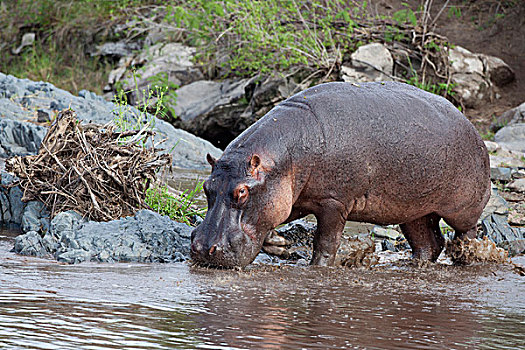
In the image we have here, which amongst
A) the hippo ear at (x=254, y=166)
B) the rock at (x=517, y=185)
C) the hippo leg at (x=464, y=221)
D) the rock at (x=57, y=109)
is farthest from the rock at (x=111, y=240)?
the rock at (x=517, y=185)

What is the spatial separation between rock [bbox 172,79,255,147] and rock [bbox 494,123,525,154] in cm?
482

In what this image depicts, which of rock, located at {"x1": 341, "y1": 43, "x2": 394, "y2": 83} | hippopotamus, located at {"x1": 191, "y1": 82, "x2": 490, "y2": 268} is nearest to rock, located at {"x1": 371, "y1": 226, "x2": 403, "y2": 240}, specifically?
hippopotamus, located at {"x1": 191, "y1": 82, "x2": 490, "y2": 268}

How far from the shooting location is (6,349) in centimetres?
244

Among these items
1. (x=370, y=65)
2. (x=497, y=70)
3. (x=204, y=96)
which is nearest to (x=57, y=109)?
(x=204, y=96)

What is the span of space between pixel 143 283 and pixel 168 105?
11.1 meters

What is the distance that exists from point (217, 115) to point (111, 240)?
9.62 metres

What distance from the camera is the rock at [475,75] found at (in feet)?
46.4

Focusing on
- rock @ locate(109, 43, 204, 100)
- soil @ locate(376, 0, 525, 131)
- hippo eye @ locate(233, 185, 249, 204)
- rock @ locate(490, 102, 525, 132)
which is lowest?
hippo eye @ locate(233, 185, 249, 204)

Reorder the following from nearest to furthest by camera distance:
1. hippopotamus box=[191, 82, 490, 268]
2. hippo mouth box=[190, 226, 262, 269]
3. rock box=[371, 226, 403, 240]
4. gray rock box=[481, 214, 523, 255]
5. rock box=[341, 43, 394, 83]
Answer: hippo mouth box=[190, 226, 262, 269]
hippopotamus box=[191, 82, 490, 268]
gray rock box=[481, 214, 523, 255]
rock box=[371, 226, 403, 240]
rock box=[341, 43, 394, 83]

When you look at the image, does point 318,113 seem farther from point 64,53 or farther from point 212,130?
point 64,53

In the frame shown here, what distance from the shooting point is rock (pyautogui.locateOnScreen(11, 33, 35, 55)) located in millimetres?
20344

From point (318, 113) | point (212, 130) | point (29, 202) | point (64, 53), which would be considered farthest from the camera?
point (64, 53)

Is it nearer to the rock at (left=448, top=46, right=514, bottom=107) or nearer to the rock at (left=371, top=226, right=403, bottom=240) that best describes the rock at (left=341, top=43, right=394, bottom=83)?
the rock at (left=448, top=46, right=514, bottom=107)

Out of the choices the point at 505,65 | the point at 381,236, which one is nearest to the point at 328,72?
the point at 505,65
